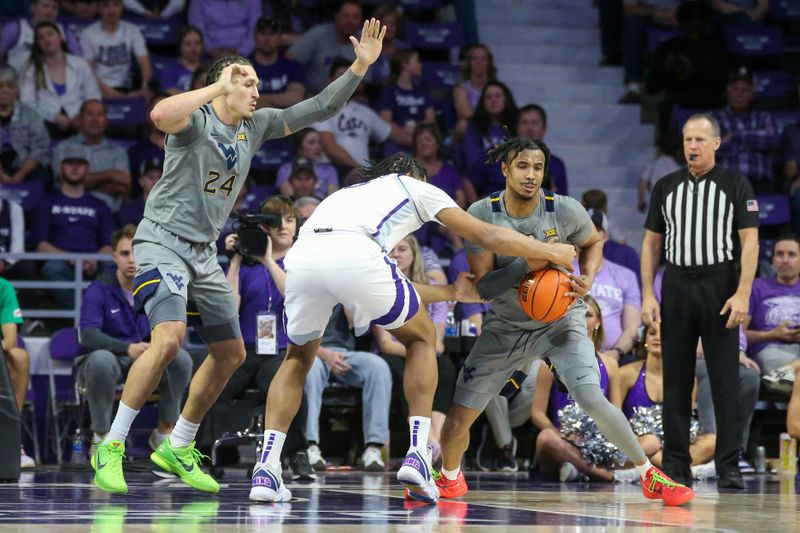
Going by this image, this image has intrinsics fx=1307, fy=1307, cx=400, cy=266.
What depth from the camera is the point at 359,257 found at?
5.17 m

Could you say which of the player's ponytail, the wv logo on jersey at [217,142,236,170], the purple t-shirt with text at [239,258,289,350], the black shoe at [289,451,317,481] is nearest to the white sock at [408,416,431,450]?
the player's ponytail

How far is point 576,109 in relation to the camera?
1285 centimetres

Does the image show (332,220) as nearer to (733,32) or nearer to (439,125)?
(439,125)

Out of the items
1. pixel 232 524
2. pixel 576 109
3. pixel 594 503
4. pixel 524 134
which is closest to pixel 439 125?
pixel 524 134

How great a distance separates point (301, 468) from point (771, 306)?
386cm

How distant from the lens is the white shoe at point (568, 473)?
7871 mm

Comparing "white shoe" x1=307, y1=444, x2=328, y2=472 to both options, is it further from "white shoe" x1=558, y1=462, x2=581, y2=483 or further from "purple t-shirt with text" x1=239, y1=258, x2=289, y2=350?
"white shoe" x1=558, y1=462, x2=581, y2=483

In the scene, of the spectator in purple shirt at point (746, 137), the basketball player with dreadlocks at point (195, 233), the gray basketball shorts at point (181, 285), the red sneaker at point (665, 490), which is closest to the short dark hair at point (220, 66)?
the basketball player with dreadlocks at point (195, 233)

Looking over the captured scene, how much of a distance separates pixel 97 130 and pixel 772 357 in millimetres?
5418

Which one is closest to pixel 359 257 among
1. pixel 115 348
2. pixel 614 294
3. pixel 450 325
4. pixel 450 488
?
pixel 450 488

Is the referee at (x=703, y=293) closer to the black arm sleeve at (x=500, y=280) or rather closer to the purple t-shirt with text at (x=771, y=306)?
the black arm sleeve at (x=500, y=280)

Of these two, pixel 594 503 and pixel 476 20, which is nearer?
pixel 594 503

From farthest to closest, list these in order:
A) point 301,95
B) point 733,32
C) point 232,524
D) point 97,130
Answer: point 733,32
point 301,95
point 97,130
point 232,524

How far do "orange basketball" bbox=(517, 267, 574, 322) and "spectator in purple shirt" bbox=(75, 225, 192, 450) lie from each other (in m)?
2.85
